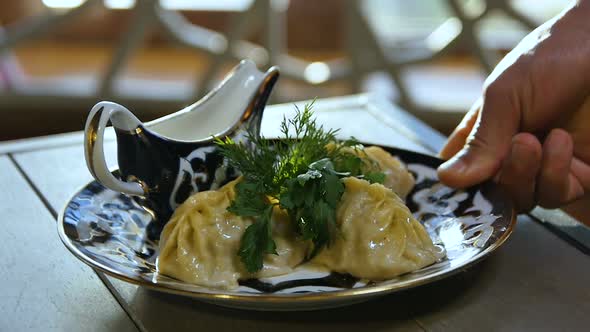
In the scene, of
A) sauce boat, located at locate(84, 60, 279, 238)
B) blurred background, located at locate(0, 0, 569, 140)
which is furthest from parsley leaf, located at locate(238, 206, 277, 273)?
blurred background, located at locate(0, 0, 569, 140)

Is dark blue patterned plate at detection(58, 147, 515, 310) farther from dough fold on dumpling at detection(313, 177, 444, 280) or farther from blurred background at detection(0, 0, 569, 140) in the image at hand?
blurred background at detection(0, 0, 569, 140)

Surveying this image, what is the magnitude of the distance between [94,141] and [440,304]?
1.38ft

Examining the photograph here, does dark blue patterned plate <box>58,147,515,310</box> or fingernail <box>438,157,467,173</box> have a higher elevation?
fingernail <box>438,157,467,173</box>

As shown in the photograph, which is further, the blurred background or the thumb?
the blurred background

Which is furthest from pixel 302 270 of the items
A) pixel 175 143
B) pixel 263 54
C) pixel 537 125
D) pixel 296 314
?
pixel 263 54

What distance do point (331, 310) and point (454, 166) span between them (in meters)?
0.32

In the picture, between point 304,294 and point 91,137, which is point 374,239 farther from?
point 91,137

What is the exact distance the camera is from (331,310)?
0.81 metres

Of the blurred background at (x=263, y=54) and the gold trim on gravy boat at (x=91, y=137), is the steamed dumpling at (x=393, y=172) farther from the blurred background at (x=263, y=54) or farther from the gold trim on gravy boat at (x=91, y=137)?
the blurred background at (x=263, y=54)

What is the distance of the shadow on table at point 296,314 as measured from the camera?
788 mm

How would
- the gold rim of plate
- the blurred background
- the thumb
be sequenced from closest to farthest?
the gold rim of plate, the thumb, the blurred background

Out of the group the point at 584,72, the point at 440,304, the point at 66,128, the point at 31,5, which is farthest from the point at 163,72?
the point at 440,304

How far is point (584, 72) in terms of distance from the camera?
114 centimetres

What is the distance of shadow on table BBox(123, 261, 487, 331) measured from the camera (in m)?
0.79
